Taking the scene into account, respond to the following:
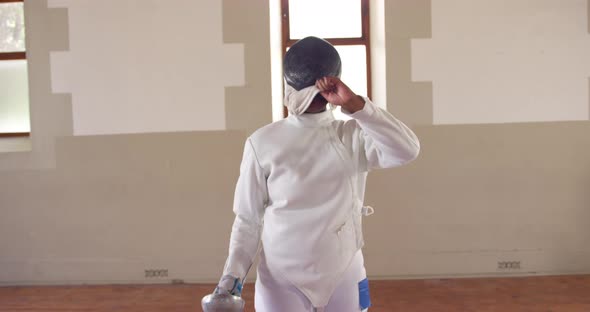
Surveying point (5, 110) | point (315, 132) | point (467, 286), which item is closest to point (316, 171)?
point (315, 132)

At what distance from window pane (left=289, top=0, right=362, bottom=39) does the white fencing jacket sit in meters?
2.88

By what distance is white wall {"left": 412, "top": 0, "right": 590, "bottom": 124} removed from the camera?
3572 millimetres

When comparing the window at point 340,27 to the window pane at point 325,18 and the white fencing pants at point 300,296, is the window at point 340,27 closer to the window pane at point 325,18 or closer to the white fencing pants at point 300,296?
the window pane at point 325,18

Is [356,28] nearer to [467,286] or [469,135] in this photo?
[469,135]

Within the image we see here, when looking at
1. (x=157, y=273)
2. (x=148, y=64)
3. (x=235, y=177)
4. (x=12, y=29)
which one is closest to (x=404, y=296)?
(x=235, y=177)

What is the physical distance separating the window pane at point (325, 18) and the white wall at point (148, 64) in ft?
1.89

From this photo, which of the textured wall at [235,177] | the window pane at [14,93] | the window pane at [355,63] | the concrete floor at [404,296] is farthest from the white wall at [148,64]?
the concrete floor at [404,296]

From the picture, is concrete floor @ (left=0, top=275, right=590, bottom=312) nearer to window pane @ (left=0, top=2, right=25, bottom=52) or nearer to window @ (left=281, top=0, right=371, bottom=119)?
window @ (left=281, top=0, right=371, bottom=119)

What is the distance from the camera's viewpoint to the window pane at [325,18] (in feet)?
13.0

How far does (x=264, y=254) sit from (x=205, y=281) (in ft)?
8.63

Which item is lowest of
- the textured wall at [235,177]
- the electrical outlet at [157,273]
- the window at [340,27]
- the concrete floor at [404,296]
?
the concrete floor at [404,296]

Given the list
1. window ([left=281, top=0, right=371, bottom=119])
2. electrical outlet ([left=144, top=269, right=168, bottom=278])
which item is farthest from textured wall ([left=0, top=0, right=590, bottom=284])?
window ([left=281, top=0, right=371, bottom=119])

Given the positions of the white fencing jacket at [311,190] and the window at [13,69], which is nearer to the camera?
the white fencing jacket at [311,190]

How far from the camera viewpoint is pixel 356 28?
3.98m
